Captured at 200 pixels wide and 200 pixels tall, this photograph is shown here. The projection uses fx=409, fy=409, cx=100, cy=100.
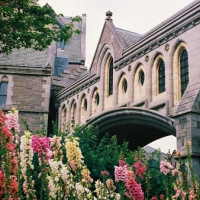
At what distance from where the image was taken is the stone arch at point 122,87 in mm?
17234

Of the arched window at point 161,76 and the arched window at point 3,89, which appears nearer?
the arched window at point 161,76

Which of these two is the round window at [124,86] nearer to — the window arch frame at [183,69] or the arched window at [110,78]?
the arched window at [110,78]

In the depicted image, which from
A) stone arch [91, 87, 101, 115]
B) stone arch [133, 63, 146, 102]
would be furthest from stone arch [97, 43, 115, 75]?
stone arch [133, 63, 146, 102]

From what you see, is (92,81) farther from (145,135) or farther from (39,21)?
(39,21)

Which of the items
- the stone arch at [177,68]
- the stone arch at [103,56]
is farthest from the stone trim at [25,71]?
the stone arch at [177,68]

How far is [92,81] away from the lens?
20.0 meters

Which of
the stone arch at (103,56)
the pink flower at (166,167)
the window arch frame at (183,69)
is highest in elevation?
the stone arch at (103,56)

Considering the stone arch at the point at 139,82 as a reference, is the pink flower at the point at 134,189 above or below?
below

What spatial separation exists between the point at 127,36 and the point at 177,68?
621 cm

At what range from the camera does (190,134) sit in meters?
11.4

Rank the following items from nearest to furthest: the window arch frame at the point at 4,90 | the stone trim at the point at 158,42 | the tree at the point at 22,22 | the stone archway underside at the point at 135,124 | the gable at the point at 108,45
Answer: the tree at the point at 22,22, the stone trim at the point at 158,42, the stone archway underside at the point at 135,124, the gable at the point at 108,45, the window arch frame at the point at 4,90

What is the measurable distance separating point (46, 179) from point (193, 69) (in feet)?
32.1

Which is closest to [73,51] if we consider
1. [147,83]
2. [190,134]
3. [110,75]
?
[110,75]

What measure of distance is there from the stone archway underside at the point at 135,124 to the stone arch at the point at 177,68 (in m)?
0.87
